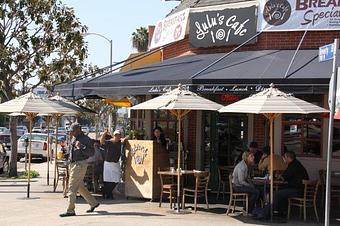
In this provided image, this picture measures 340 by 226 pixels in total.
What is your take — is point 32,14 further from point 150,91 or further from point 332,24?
point 332,24

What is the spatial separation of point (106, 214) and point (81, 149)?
4.47 feet

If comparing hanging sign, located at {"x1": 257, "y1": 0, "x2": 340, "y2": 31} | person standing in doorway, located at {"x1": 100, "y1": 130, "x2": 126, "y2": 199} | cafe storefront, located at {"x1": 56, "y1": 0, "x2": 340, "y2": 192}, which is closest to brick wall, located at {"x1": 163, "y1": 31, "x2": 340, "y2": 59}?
cafe storefront, located at {"x1": 56, "y1": 0, "x2": 340, "y2": 192}

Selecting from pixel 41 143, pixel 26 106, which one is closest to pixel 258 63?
pixel 26 106

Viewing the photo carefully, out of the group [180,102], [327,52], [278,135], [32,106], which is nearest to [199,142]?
[278,135]

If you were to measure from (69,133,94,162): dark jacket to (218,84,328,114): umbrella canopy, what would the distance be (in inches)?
107

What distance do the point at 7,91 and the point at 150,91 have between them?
9.20 m

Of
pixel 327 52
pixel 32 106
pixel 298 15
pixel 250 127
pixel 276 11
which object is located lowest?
pixel 250 127

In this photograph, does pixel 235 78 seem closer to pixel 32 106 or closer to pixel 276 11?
pixel 276 11

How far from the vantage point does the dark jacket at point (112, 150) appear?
1384 centimetres

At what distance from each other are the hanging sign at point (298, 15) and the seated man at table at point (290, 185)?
158 inches

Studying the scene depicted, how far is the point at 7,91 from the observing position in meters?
21.0

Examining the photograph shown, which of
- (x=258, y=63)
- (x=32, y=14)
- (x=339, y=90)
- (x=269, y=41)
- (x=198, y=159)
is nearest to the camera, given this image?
(x=339, y=90)

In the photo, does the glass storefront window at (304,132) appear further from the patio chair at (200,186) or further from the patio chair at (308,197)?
the patio chair at (200,186)

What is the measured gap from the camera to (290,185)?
39.1ft
